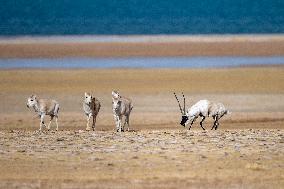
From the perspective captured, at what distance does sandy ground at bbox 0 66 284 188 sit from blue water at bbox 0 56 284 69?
10.1 m

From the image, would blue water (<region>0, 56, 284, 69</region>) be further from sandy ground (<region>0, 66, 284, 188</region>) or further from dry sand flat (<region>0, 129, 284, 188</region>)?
dry sand flat (<region>0, 129, 284, 188</region>)

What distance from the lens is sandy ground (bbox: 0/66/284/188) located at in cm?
1395

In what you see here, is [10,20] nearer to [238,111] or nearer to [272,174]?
[238,111]

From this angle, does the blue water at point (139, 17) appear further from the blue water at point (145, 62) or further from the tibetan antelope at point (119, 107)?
the tibetan antelope at point (119, 107)

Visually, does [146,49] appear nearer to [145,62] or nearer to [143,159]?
[145,62]

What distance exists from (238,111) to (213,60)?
1939 cm

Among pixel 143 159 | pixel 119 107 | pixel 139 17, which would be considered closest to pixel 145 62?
pixel 119 107

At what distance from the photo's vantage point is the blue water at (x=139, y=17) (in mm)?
86312

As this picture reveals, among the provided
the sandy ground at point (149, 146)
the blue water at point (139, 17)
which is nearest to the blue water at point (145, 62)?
the sandy ground at point (149, 146)

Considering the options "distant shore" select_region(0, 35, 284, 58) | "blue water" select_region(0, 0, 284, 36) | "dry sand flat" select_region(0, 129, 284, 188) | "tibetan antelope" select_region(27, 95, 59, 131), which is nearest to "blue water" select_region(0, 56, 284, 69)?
"distant shore" select_region(0, 35, 284, 58)

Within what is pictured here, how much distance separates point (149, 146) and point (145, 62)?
27.2 metres

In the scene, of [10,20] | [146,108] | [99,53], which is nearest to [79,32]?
[10,20]

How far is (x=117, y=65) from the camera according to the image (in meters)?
41.8

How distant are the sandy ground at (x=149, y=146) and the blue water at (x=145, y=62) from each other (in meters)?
10.1
